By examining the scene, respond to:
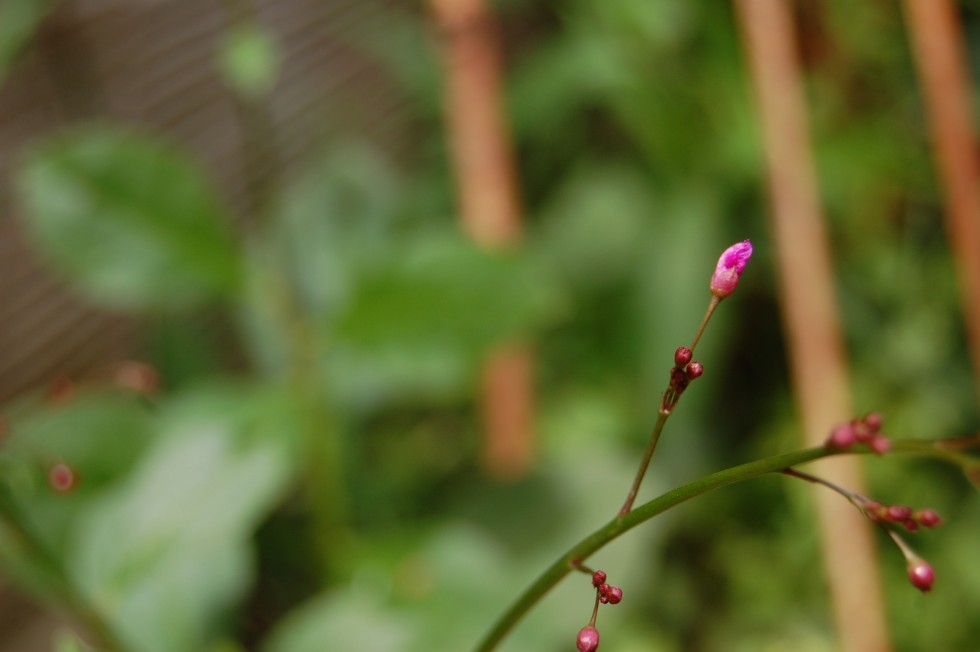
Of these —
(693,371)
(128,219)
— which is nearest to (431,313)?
(128,219)

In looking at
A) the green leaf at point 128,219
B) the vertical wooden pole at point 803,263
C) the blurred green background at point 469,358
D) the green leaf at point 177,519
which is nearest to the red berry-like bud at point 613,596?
the blurred green background at point 469,358

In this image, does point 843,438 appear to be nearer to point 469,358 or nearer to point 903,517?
point 903,517

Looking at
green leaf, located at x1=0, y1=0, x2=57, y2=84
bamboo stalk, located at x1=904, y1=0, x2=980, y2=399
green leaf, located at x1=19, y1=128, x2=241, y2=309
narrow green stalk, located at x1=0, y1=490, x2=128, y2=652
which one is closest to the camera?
narrow green stalk, located at x1=0, y1=490, x2=128, y2=652

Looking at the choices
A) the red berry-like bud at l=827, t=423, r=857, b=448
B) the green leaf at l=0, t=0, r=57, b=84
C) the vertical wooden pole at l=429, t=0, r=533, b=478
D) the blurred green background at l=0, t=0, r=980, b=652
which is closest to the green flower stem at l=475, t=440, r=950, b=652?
the red berry-like bud at l=827, t=423, r=857, b=448

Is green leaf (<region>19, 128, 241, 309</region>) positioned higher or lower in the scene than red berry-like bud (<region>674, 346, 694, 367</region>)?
higher

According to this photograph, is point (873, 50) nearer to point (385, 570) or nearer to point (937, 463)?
point (937, 463)

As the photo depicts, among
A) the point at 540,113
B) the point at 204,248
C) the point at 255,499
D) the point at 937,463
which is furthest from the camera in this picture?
the point at 540,113

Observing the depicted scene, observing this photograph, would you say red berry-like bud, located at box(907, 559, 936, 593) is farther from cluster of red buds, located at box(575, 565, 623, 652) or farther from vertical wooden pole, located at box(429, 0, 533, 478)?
vertical wooden pole, located at box(429, 0, 533, 478)

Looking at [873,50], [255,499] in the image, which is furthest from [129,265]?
[873,50]

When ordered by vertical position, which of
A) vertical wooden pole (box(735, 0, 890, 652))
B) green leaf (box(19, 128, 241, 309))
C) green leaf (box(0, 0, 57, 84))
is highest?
green leaf (box(0, 0, 57, 84))
